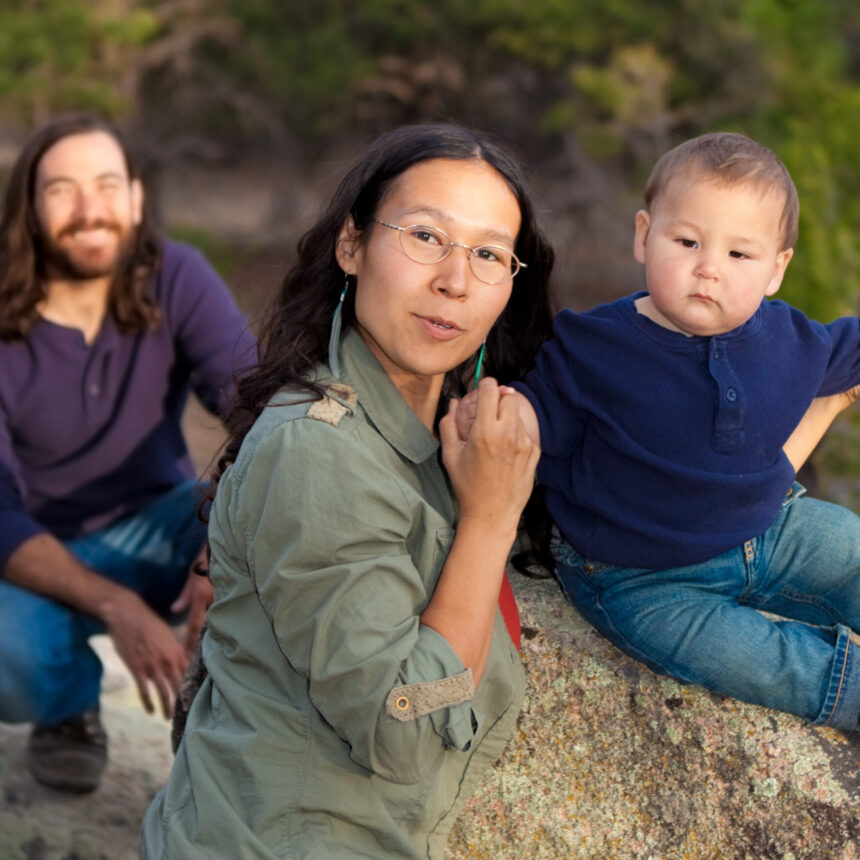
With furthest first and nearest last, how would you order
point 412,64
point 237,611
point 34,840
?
1. point 412,64
2. point 34,840
3. point 237,611

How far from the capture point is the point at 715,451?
189cm

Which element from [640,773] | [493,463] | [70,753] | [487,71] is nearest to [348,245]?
[493,463]

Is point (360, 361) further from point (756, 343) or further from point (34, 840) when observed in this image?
point (34, 840)

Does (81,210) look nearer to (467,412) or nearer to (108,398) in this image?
(108,398)

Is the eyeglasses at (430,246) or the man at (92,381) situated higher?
the eyeglasses at (430,246)

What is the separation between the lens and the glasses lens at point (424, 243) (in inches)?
71.5

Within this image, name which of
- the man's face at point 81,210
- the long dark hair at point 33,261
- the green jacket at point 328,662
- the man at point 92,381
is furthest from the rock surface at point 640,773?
the man's face at point 81,210

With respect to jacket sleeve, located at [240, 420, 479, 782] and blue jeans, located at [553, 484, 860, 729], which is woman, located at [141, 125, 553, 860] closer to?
jacket sleeve, located at [240, 420, 479, 782]

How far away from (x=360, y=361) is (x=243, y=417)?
0.23 metres

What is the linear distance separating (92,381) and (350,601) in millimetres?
1905

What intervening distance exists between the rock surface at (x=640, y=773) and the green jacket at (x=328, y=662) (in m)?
0.16

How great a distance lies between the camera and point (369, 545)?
65.2 inches

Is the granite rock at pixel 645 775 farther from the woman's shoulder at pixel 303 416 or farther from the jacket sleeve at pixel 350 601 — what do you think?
the woman's shoulder at pixel 303 416

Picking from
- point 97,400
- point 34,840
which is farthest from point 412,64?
point 34,840
